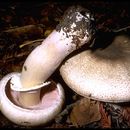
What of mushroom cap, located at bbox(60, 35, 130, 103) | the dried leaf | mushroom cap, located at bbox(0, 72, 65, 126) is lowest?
the dried leaf

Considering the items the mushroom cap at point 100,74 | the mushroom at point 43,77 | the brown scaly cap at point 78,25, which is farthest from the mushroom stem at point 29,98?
the brown scaly cap at point 78,25

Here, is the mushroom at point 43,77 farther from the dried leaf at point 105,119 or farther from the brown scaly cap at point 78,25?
the dried leaf at point 105,119

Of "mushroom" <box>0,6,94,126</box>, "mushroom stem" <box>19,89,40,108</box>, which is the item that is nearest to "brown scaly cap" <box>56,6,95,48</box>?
"mushroom" <box>0,6,94,126</box>

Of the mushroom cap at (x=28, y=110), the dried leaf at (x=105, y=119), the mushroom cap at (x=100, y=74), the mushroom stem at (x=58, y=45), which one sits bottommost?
the dried leaf at (x=105, y=119)

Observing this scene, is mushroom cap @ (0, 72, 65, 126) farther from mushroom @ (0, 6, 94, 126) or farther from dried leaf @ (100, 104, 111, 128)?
dried leaf @ (100, 104, 111, 128)

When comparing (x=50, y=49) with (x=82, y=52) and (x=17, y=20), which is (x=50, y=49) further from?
A: (x=17, y=20)

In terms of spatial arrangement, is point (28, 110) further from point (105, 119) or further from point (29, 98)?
point (105, 119)

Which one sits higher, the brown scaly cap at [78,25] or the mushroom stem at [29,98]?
the brown scaly cap at [78,25]

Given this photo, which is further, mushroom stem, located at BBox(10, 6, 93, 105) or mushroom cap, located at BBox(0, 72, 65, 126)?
mushroom cap, located at BBox(0, 72, 65, 126)

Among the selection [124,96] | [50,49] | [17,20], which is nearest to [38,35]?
[17,20]
